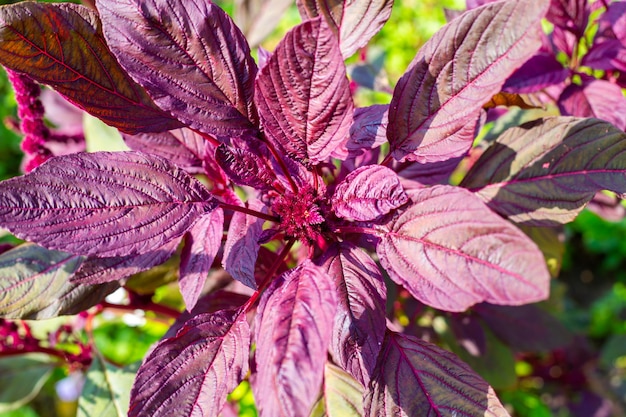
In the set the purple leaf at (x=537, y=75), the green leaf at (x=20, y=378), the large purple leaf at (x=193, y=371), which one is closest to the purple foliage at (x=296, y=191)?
the large purple leaf at (x=193, y=371)

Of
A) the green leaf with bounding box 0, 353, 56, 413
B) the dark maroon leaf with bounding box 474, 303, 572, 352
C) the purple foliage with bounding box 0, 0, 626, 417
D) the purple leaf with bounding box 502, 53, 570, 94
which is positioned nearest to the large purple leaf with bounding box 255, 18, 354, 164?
the purple foliage with bounding box 0, 0, 626, 417

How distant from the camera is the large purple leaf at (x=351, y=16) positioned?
694 millimetres

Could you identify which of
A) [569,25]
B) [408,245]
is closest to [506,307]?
[569,25]

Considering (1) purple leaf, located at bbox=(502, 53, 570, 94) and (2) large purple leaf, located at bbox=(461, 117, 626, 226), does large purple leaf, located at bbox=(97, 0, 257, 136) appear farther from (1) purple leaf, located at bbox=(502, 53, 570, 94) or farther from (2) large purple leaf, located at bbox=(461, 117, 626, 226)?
(1) purple leaf, located at bbox=(502, 53, 570, 94)

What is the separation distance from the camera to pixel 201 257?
730mm

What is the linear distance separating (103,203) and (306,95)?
0.87ft

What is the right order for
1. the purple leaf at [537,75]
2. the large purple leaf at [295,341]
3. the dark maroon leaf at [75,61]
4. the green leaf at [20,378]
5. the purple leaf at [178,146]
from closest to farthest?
the large purple leaf at [295,341]
the dark maroon leaf at [75,61]
the purple leaf at [178,146]
the purple leaf at [537,75]
the green leaf at [20,378]

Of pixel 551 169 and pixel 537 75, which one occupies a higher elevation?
pixel 537 75

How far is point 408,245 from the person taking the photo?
0.63 metres

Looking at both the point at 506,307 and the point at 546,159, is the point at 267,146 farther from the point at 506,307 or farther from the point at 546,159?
the point at 506,307

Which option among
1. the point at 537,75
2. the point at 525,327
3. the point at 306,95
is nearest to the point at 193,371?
the point at 306,95

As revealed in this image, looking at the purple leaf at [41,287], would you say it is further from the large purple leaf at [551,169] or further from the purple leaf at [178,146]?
the large purple leaf at [551,169]

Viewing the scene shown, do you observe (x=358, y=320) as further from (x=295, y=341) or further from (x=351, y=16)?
(x=351, y=16)

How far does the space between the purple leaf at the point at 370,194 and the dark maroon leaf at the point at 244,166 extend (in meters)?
0.11
